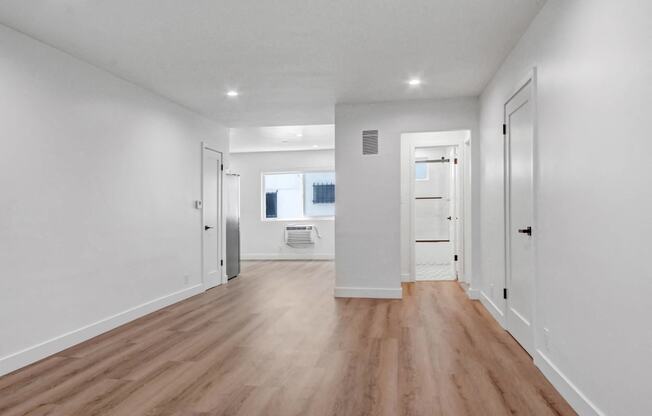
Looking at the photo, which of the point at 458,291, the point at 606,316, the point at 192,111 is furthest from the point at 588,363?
the point at 192,111

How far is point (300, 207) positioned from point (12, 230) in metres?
6.96

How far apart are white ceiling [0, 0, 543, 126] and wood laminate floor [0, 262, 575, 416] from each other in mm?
2545

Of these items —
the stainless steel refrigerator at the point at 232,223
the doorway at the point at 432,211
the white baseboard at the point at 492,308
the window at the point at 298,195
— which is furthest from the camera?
the window at the point at 298,195

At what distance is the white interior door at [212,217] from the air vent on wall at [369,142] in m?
2.34

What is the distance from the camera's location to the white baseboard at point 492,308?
402 cm

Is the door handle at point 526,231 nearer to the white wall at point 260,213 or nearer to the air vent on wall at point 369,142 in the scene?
the air vent on wall at point 369,142

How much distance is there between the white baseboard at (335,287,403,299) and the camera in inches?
211

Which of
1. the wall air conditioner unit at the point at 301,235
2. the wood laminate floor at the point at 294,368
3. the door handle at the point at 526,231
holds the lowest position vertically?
the wood laminate floor at the point at 294,368

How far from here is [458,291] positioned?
5.77 m

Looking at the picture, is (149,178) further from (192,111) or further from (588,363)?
(588,363)

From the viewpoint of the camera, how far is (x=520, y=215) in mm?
3406

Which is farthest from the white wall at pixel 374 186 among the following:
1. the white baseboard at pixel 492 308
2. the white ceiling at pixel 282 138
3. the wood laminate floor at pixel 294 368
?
the white ceiling at pixel 282 138

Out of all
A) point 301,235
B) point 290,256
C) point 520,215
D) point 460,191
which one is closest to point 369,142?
point 460,191

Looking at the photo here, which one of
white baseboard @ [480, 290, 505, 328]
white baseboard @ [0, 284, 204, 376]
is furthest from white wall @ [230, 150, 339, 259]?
white baseboard @ [480, 290, 505, 328]
